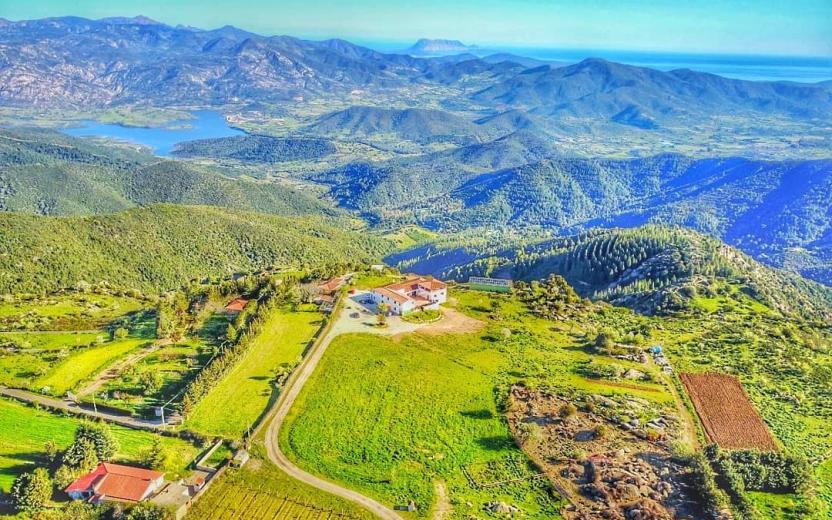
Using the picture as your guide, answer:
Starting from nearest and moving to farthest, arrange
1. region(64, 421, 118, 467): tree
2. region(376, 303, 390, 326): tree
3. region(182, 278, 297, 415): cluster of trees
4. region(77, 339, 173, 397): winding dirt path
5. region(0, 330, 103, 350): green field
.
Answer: region(64, 421, 118, 467): tree
region(182, 278, 297, 415): cluster of trees
region(77, 339, 173, 397): winding dirt path
region(0, 330, 103, 350): green field
region(376, 303, 390, 326): tree

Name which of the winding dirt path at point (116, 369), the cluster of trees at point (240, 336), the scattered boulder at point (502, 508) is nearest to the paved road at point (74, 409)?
the winding dirt path at point (116, 369)

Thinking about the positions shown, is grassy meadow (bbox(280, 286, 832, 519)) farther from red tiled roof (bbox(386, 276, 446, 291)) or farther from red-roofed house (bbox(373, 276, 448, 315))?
red tiled roof (bbox(386, 276, 446, 291))

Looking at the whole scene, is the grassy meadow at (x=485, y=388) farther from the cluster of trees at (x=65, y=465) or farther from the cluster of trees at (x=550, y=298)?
the cluster of trees at (x=65, y=465)

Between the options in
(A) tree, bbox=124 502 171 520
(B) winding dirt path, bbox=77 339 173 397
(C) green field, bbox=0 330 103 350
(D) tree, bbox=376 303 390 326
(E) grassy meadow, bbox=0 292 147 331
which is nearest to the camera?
(A) tree, bbox=124 502 171 520

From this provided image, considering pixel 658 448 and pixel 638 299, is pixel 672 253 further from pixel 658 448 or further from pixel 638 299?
pixel 658 448

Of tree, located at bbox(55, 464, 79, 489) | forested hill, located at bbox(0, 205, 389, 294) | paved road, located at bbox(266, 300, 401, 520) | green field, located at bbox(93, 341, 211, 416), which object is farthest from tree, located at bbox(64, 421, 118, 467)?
forested hill, located at bbox(0, 205, 389, 294)

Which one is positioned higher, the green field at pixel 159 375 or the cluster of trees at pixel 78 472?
the cluster of trees at pixel 78 472
